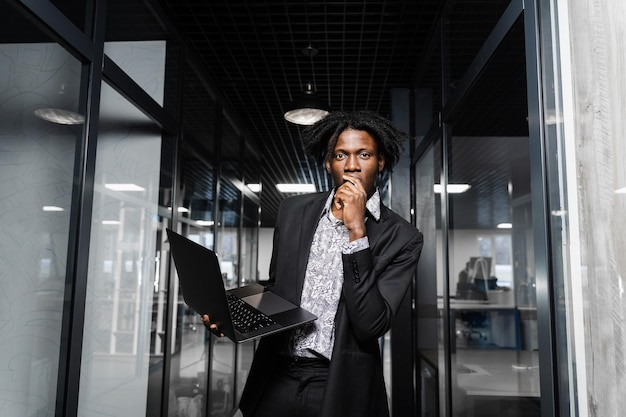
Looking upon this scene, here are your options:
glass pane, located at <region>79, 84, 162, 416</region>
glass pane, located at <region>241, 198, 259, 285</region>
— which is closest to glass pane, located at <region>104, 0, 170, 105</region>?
glass pane, located at <region>79, 84, 162, 416</region>

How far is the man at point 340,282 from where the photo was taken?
1.52 m

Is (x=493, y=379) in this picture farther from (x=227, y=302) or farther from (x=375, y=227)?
(x=227, y=302)

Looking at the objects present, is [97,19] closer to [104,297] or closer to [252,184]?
[104,297]

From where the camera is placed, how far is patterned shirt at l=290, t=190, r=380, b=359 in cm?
161

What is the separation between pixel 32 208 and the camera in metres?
1.68

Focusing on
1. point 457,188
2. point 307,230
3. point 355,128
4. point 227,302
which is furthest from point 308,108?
point 227,302

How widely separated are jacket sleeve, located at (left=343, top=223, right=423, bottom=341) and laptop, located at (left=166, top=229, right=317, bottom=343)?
0.14 m

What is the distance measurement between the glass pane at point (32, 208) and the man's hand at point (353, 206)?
0.95 meters

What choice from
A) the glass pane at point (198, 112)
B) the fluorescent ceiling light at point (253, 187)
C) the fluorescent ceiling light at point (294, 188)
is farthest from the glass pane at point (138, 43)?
the fluorescent ceiling light at point (294, 188)

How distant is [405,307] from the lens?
4.04 metres

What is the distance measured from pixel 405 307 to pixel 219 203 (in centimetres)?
179

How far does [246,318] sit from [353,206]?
1.45 ft

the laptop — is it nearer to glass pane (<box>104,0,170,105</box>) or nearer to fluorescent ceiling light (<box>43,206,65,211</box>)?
fluorescent ceiling light (<box>43,206,65,211</box>)

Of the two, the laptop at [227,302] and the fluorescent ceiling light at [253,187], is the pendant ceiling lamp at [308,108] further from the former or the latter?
the laptop at [227,302]
